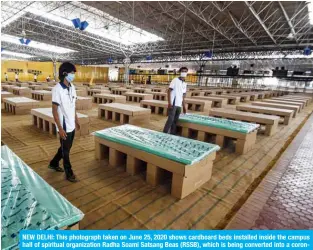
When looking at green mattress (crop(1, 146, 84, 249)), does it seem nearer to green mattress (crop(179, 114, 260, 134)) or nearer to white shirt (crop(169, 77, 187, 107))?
white shirt (crop(169, 77, 187, 107))

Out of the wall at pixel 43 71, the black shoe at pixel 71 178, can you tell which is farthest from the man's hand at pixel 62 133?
the wall at pixel 43 71

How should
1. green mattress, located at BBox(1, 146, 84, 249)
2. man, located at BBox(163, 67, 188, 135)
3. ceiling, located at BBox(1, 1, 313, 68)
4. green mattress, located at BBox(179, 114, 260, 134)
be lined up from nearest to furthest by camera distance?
green mattress, located at BBox(1, 146, 84, 249) → green mattress, located at BBox(179, 114, 260, 134) → man, located at BBox(163, 67, 188, 135) → ceiling, located at BBox(1, 1, 313, 68)

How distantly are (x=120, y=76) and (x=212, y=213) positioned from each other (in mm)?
39107

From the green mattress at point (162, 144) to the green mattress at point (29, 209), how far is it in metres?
1.32

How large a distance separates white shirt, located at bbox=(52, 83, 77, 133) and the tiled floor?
7.91ft

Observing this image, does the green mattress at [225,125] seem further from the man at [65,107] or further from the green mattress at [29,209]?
the green mattress at [29,209]

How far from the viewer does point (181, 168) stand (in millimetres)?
2619

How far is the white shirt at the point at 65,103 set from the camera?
2754mm

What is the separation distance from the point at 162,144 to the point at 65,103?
151cm

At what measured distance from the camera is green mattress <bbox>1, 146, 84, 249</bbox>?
1.51 metres

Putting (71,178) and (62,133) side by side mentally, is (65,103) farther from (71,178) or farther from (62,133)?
(71,178)

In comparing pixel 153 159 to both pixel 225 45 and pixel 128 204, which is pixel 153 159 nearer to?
pixel 128 204

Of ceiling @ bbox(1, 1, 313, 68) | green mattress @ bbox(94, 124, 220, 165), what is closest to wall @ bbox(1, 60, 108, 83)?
ceiling @ bbox(1, 1, 313, 68)

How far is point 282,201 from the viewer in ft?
9.07
